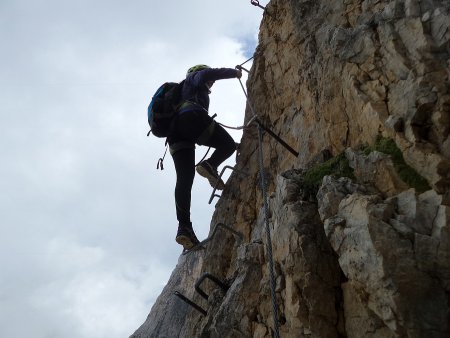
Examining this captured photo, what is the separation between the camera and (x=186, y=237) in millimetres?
10344

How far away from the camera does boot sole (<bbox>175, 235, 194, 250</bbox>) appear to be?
10.3 metres

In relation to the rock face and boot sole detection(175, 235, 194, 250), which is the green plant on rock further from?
boot sole detection(175, 235, 194, 250)

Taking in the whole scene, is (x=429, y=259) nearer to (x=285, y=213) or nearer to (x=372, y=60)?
(x=285, y=213)

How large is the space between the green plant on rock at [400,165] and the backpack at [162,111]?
5.74 meters

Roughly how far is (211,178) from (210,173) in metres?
0.16

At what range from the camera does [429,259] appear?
16.2 ft

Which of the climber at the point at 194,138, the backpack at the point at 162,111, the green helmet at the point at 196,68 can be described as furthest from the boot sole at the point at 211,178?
the green helmet at the point at 196,68

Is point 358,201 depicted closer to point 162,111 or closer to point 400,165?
point 400,165

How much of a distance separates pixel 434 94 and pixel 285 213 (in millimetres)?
2513

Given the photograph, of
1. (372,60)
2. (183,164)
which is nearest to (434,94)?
(372,60)

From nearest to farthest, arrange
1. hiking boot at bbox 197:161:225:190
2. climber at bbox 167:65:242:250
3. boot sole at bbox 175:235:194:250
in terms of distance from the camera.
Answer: boot sole at bbox 175:235:194:250
climber at bbox 167:65:242:250
hiking boot at bbox 197:161:225:190

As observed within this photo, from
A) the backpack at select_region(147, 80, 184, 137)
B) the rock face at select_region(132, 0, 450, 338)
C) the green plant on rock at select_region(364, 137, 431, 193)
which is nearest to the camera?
the rock face at select_region(132, 0, 450, 338)

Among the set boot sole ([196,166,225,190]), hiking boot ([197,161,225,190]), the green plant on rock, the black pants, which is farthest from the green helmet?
the green plant on rock

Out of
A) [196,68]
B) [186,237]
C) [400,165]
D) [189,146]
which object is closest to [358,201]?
[400,165]
